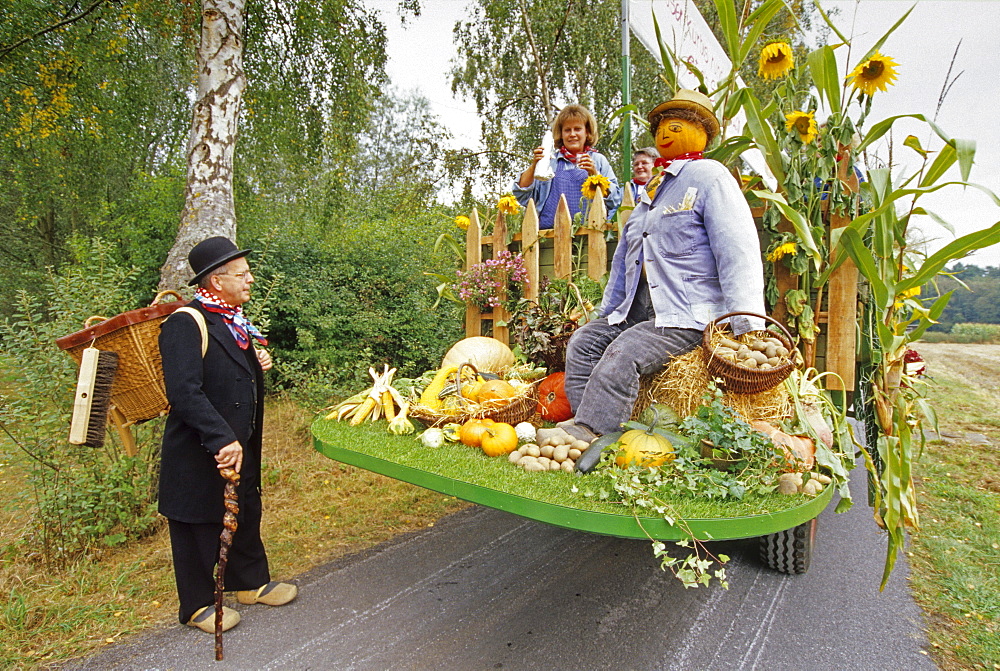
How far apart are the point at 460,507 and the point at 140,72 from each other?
6.50 meters

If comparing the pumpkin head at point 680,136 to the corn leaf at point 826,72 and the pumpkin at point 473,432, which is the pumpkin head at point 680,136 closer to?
the corn leaf at point 826,72

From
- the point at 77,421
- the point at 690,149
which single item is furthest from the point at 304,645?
the point at 690,149

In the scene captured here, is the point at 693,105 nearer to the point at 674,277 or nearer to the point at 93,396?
the point at 674,277

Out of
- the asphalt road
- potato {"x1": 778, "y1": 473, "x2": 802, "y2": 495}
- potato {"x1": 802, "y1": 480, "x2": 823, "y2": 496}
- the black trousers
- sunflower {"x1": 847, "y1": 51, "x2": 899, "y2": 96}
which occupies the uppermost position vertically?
sunflower {"x1": 847, "y1": 51, "x2": 899, "y2": 96}

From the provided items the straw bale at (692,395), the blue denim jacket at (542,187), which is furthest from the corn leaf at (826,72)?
the blue denim jacket at (542,187)

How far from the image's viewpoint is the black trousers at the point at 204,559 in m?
2.45

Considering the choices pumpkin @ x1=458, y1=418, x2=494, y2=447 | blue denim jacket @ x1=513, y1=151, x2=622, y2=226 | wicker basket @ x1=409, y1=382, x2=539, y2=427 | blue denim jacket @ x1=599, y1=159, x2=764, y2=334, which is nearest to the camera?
blue denim jacket @ x1=599, y1=159, x2=764, y2=334

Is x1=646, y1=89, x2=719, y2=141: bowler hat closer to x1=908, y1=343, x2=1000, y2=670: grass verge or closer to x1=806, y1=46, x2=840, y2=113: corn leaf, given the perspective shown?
x1=806, y1=46, x2=840, y2=113: corn leaf

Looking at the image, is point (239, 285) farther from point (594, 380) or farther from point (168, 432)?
point (594, 380)

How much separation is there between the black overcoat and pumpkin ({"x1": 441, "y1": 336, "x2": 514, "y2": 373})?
1.41m

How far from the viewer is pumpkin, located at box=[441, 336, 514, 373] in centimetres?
376

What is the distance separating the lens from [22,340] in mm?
3072

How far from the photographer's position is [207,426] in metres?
2.23

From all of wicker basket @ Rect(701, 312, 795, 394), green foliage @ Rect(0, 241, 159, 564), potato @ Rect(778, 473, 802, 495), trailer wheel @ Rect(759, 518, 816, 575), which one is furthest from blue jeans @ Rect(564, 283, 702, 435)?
green foliage @ Rect(0, 241, 159, 564)
